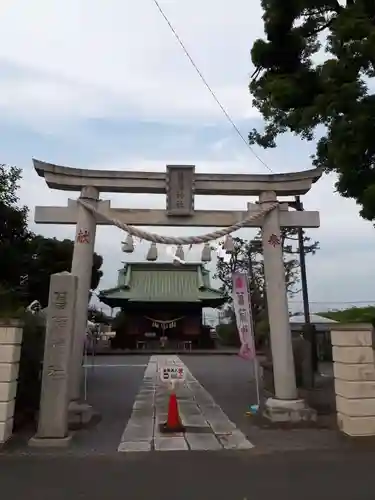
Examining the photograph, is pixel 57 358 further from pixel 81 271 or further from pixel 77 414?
pixel 81 271

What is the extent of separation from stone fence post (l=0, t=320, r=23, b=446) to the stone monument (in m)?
0.49

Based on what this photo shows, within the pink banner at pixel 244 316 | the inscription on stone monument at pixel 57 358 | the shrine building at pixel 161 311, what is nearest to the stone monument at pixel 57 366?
the inscription on stone monument at pixel 57 358

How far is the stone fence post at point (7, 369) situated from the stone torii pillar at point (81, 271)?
1.30 m

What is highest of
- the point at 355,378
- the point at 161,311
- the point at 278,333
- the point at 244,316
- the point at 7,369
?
the point at 161,311

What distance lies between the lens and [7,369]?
756 cm

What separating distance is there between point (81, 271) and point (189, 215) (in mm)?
2415

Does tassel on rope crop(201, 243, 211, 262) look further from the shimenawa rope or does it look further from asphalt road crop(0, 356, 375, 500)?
asphalt road crop(0, 356, 375, 500)

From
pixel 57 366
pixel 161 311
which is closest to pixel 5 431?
pixel 57 366

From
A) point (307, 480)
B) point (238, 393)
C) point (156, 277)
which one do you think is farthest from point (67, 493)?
point (156, 277)

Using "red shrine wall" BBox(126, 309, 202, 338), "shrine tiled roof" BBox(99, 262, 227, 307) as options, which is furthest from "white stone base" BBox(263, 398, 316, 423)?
"red shrine wall" BBox(126, 309, 202, 338)

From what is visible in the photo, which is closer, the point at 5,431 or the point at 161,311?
the point at 5,431

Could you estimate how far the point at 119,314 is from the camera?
3425 centimetres

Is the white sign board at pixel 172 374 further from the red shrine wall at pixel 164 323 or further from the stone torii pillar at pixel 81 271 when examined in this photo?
the red shrine wall at pixel 164 323

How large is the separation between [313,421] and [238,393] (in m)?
4.69
